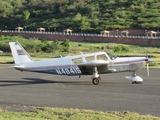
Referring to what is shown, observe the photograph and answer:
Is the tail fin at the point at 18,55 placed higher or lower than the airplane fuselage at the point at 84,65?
higher

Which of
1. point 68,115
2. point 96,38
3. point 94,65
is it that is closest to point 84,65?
point 94,65

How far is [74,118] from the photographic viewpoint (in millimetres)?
12305

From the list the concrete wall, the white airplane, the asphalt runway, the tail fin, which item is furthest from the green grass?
the concrete wall

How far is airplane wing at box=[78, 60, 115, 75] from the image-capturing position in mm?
21922

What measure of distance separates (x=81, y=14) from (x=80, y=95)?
101938mm

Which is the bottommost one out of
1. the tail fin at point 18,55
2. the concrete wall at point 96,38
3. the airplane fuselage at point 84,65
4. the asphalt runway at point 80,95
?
the concrete wall at point 96,38

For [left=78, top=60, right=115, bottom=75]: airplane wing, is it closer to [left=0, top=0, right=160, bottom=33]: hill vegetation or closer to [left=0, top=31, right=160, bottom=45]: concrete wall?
[left=0, top=31, right=160, bottom=45]: concrete wall

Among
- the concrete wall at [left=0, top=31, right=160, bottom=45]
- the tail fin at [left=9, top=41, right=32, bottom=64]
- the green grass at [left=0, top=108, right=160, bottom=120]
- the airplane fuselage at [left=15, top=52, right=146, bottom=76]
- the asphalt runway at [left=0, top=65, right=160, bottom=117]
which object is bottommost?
the concrete wall at [left=0, top=31, right=160, bottom=45]

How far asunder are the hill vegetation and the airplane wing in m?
74.0

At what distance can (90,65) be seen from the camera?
22141mm

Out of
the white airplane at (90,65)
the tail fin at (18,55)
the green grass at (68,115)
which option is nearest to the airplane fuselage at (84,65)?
the white airplane at (90,65)

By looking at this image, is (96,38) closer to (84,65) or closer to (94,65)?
(84,65)

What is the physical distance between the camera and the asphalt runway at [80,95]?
50.0 feet

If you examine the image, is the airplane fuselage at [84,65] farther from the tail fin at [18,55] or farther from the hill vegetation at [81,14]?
the hill vegetation at [81,14]
